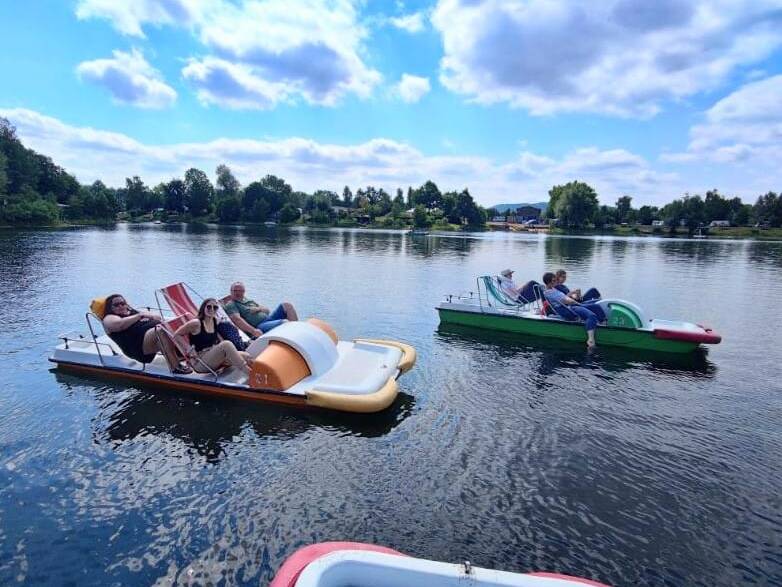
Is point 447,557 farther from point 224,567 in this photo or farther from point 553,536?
point 224,567

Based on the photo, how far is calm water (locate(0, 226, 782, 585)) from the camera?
612 cm

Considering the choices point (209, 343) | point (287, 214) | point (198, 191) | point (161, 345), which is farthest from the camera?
point (198, 191)

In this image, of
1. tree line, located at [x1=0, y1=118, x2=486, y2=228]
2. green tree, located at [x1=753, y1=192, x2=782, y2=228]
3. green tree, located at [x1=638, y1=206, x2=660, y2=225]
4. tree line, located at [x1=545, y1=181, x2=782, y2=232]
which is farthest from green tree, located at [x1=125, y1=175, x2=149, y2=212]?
green tree, located at [x1=753, y1=192, x2=782, y2=228]

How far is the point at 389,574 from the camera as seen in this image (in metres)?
3.91

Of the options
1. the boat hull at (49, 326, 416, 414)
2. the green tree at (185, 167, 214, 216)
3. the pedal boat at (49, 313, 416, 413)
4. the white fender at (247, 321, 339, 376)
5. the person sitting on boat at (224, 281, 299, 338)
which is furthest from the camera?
the green tree at (185, 167, 214, 216)

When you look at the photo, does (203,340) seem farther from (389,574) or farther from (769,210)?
(769,210)

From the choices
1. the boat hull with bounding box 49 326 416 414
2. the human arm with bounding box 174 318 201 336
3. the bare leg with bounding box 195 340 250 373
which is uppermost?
the human arm with bounding box 174 318 201 336

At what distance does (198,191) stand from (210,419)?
546 feet

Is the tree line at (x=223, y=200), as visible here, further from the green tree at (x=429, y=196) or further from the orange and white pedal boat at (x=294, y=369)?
the orange and white pedal boat at (x=294, y=369)

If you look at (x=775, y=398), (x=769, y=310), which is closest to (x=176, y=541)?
(x=775, y=398)

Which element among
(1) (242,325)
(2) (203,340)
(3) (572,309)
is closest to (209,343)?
(2) (203,340)

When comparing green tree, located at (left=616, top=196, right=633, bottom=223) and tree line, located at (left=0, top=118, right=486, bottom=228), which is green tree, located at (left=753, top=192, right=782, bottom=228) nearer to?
green tree, located at (left=616, top=196, right=633, bottom=223)

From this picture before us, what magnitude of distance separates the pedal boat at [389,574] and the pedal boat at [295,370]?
528 cm

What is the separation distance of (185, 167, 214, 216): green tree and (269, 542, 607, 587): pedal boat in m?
172
